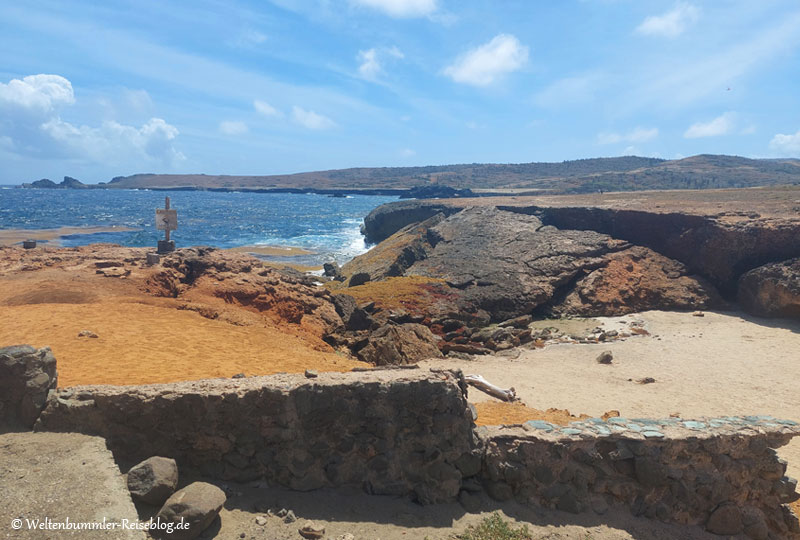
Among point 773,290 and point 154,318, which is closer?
point 154,318

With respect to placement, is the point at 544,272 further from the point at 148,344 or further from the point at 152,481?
the point at 152,481

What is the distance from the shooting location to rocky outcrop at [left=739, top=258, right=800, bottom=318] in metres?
19.9

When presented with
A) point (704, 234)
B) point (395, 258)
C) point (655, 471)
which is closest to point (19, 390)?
point (655, 471)

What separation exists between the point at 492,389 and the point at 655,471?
5.57 metres

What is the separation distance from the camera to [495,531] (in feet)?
19.8

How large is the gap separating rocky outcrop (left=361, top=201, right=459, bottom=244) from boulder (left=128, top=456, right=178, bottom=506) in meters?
42.3

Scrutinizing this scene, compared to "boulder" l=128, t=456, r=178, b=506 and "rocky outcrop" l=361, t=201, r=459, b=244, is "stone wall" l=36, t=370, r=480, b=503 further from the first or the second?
"rocky outcrop" l=361, t=201, r=459, b=244

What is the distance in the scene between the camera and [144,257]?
1919cm

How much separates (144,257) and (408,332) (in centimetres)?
1102

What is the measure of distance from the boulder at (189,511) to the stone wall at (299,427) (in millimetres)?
844

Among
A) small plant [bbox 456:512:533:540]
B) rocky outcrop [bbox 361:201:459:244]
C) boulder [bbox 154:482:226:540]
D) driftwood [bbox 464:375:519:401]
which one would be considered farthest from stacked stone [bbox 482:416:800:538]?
rocky outcrop [bbox 361:201:459:244]

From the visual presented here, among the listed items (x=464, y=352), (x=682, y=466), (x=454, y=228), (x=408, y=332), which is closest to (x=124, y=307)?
(x=408, y=332)

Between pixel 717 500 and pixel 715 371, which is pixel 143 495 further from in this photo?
pixel 715 371

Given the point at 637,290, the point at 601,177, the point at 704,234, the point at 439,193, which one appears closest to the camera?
the point at 637,290
